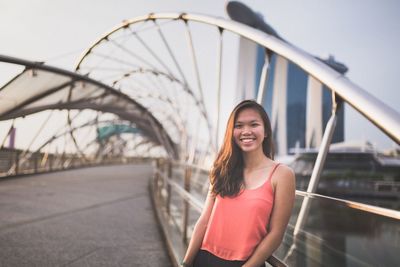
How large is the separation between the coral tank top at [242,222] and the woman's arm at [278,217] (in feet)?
0.16

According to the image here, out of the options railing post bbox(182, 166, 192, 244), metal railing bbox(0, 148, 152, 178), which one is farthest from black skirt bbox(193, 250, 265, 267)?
metal railing bbox(0, 148, 152, 178)

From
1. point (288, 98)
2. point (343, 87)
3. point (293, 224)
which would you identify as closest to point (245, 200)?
point (293, 224)

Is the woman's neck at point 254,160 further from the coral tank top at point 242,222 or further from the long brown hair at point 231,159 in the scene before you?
the coral tank top at point 242,222

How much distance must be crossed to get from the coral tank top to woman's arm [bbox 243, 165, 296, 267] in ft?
0.16

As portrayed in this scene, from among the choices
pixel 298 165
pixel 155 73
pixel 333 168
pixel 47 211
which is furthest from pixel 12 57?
pixel 298 165

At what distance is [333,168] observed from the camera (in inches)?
1799

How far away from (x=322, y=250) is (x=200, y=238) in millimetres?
939

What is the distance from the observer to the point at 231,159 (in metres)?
2.09

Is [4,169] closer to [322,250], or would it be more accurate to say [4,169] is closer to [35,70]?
[35,70]

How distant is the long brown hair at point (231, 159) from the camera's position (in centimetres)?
193

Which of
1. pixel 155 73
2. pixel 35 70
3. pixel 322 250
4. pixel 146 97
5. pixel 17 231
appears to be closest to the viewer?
pixel 322 250

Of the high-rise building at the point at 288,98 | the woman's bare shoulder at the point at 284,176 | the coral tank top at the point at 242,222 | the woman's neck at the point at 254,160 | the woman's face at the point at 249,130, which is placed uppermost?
the high-rise building at the point at 288,98

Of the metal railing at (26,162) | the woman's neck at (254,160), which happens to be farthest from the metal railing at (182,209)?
the metal railing at (26,162)

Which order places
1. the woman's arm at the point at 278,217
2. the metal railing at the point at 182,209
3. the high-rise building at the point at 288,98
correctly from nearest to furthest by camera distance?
the woman's arm at the point at 278,217
the metal railing at the point at 182,209
the high-rise building at the point at 288,98
